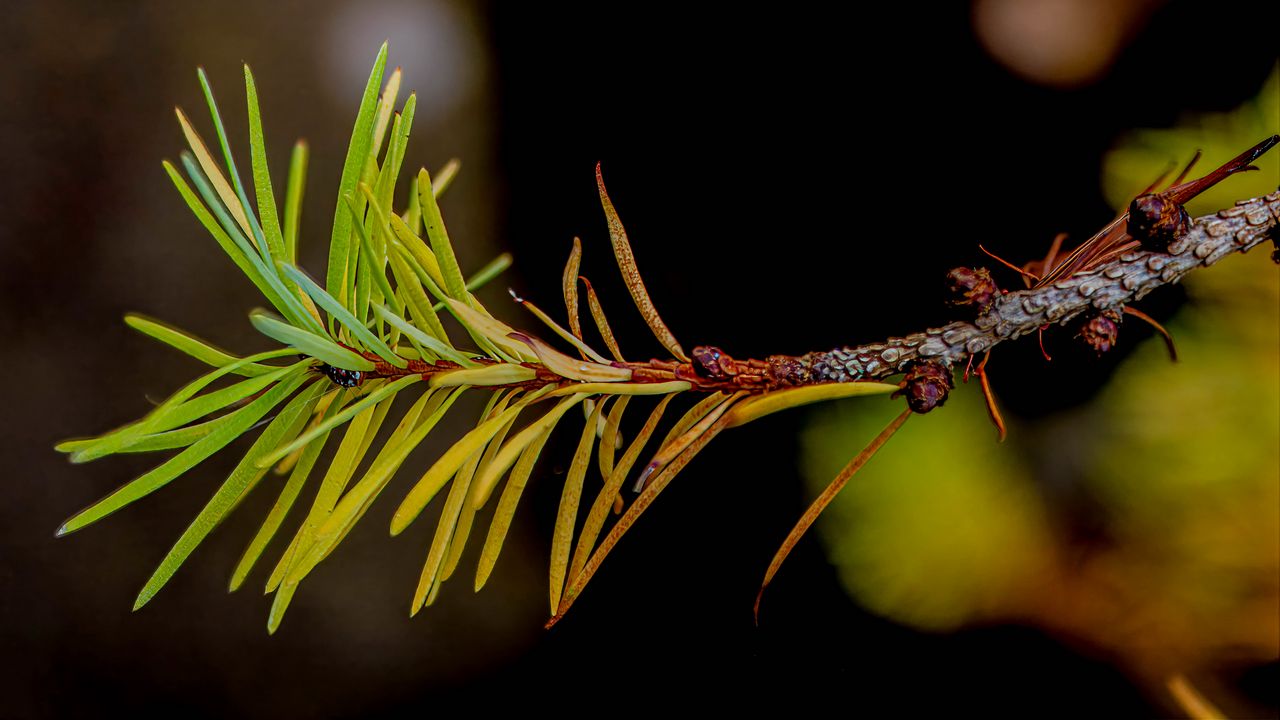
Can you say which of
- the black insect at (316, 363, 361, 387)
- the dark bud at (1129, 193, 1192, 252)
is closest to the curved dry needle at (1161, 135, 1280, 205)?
the dark bud at (1129, 193, 1192, 252)

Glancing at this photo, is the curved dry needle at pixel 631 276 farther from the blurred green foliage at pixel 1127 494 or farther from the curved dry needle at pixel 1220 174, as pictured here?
the blurred green foliage at pixel 1127 494

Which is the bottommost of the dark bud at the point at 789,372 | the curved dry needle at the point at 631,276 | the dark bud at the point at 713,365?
the dark bud at the point at 789,372

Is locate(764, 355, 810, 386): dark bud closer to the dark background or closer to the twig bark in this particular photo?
the twig bark

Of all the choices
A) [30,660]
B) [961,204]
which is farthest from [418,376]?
[30,660]

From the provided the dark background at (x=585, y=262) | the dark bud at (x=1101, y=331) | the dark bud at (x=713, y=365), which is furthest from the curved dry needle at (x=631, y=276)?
the dark background at (x=585, y=262)

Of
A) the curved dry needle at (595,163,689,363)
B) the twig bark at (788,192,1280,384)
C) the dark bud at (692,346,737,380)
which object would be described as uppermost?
the curved dry needle at (595,163,689,363)

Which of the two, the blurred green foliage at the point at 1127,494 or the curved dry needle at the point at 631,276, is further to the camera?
the blurred green foliage at the point at 1127,494

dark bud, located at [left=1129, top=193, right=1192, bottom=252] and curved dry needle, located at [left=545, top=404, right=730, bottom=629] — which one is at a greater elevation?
curved dry needle, located at [left=545, top=404, right=730, bottom=629]

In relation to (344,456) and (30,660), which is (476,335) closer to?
(344,456)
